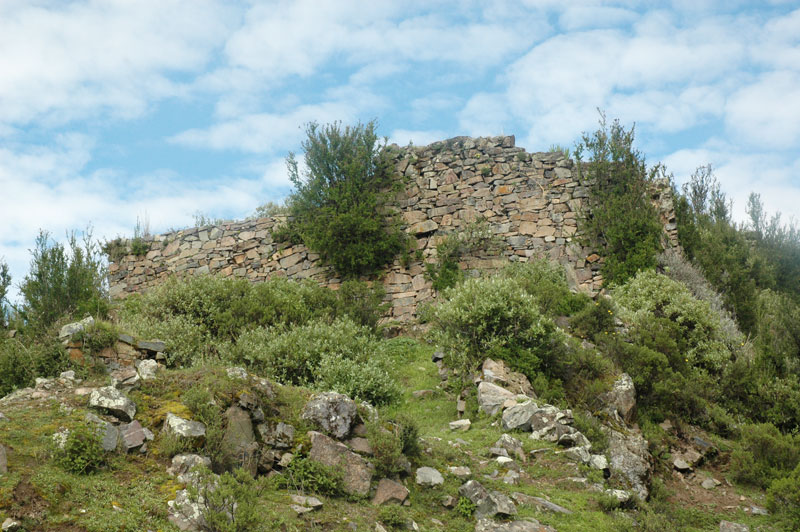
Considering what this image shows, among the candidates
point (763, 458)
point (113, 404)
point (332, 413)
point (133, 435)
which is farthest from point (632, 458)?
point (113, 404)

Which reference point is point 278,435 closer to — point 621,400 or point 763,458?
point 621,400

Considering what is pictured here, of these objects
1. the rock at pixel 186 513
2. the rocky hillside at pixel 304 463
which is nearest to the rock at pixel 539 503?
the rocky hillside at pixel 304 463

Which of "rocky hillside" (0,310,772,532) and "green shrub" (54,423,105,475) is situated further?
"green shrub" (54,423,105,475)

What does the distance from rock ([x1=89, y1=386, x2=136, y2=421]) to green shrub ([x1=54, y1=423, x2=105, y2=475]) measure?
1.75 ft

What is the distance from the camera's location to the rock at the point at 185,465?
5.35 m

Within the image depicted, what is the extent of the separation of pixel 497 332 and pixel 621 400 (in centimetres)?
214

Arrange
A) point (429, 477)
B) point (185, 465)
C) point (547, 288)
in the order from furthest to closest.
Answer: point (547, 288), point (429, 477), point (185, 465)

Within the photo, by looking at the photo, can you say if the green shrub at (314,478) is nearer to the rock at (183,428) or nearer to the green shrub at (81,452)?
the rock at (183,428)

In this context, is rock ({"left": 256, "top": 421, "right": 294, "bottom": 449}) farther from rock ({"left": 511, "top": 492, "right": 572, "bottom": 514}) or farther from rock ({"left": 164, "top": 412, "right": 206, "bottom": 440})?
rock ({"left": 511, "top": 492, "right": 572, "bottom": 514})

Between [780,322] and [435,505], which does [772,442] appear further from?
[435,505]

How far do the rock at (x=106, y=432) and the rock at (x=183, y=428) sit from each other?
449 millimetres

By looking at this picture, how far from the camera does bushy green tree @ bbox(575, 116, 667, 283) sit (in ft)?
49.4

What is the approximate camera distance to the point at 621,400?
952cm

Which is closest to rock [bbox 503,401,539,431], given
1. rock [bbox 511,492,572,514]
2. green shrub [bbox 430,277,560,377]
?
green shrub [bbox 430,277,560,377]
